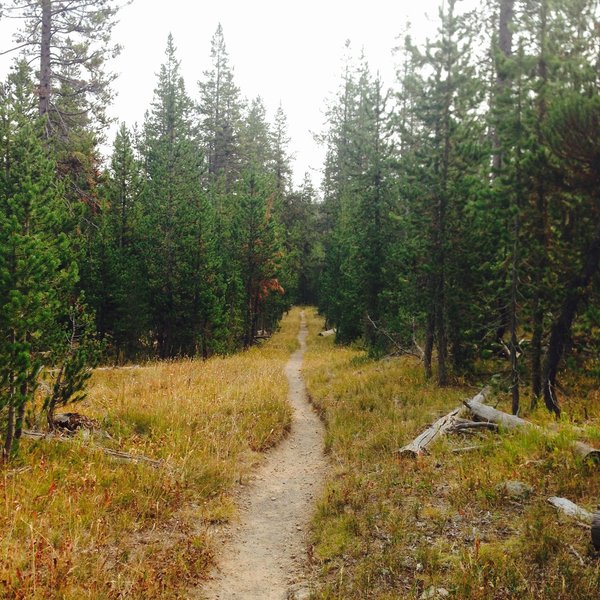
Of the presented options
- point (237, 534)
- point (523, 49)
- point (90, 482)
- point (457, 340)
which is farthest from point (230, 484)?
point (523, 49)

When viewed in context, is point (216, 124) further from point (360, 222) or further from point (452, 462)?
point (452, 462)

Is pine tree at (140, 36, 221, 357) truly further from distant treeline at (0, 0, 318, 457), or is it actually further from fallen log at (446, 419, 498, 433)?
fallen log at (446, 419, 498, 433)

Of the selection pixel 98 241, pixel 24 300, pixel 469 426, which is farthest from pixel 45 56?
pixel 469 426

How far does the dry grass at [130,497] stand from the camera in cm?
457

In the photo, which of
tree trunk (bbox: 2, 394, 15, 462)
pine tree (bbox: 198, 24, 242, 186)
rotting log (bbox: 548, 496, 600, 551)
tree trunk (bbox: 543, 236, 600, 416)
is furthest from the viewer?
pine tree (bbox: 198, 24, 242, 186)

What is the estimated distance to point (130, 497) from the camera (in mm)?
6391

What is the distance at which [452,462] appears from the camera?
7.64m

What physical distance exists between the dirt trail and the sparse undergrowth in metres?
0.39

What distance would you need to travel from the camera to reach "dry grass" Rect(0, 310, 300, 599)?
4566 millimetres

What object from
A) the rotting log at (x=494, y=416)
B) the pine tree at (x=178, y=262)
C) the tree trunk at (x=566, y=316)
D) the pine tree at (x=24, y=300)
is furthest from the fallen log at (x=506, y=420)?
the pine tree at (x=178, y=262)

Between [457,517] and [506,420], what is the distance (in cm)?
326

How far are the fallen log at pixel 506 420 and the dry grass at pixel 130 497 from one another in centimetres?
453

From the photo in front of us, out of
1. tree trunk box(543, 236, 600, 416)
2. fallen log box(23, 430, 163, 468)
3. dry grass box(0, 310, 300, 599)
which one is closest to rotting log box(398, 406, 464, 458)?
tree trunk box(543, 236, 600, 416)

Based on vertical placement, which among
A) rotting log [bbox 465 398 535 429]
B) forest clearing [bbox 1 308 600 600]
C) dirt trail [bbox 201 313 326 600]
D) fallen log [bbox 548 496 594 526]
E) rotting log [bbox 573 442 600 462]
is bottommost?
dirt trail [bbox 201 313 326 600]
